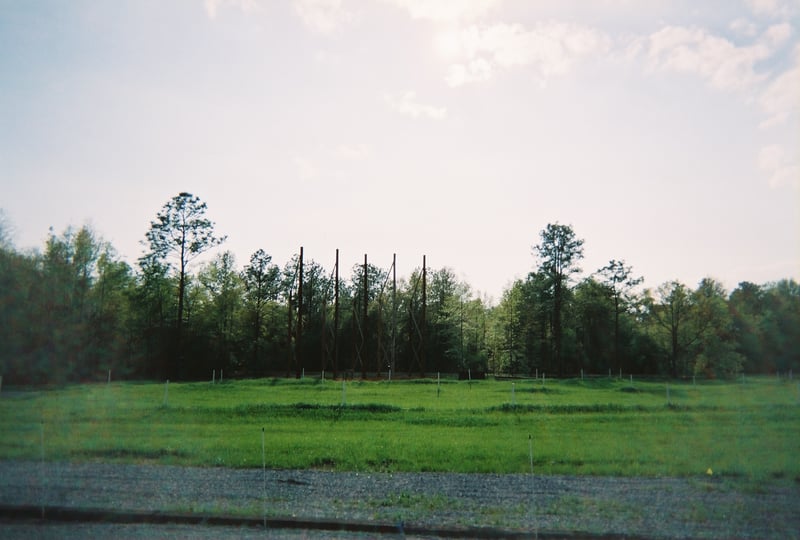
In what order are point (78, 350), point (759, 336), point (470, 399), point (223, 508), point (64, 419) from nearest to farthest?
point (223, 508)
point (64, 419)
point (470, 399)
point (78, 350)
point (759, 336)

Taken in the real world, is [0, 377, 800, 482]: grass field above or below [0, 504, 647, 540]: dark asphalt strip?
below

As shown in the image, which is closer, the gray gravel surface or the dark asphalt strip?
the dark asphalt strip

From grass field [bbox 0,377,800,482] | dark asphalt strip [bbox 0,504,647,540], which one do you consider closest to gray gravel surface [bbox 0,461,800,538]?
dark asphalt strip [bbox 0,504,647,540]

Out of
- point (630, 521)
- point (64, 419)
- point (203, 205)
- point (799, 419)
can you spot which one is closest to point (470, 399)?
point (799, 419)

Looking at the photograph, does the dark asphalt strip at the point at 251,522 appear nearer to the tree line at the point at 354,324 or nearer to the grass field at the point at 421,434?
the grass field at the point at 421,434

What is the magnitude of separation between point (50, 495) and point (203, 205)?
48599 millimetres

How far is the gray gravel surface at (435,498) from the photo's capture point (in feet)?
29.2

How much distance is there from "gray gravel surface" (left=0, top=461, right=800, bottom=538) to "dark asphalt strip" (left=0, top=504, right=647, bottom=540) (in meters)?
0.18

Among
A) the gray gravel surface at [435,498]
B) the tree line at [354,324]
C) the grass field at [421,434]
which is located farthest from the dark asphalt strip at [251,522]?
the tree line at [354,324]

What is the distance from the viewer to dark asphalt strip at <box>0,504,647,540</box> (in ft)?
27.4

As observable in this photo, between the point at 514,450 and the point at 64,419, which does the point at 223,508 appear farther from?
the point at 64,419

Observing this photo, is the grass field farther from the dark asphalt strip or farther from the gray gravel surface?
the dark asphalt strip

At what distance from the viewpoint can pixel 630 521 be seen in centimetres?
904

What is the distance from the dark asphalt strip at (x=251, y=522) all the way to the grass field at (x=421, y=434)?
11.0 feet
